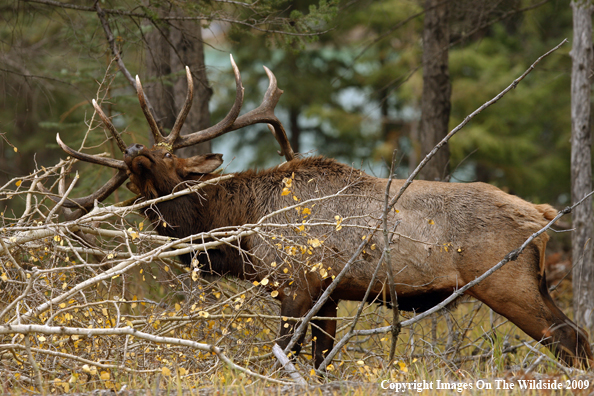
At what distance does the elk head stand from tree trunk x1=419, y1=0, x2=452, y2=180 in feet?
10.1

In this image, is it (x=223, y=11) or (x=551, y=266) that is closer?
(x=223, y=11)

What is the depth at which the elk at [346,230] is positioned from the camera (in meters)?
5.11

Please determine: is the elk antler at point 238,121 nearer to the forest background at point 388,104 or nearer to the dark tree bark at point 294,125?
the forest background at point 388,104

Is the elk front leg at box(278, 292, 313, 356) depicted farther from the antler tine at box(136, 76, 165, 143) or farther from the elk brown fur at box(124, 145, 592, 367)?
the antler tine at box(136, 76, 165, 143)

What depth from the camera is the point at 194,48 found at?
7691 millimetres

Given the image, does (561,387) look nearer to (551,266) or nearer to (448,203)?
(448,203)

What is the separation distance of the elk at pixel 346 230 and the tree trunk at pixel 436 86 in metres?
2.81

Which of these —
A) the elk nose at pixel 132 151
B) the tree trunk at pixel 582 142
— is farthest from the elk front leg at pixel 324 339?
the tree trunk at pixel 582 142

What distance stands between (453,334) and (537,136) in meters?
14.4

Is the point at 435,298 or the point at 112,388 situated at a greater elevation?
the point at 435,298

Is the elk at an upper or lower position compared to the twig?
upper

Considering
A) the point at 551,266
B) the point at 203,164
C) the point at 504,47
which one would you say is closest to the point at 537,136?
the point at 504,47

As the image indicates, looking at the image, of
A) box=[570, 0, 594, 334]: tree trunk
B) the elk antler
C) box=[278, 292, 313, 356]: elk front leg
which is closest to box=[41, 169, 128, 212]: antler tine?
the elk antler

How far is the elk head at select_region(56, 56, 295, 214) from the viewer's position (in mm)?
5469
